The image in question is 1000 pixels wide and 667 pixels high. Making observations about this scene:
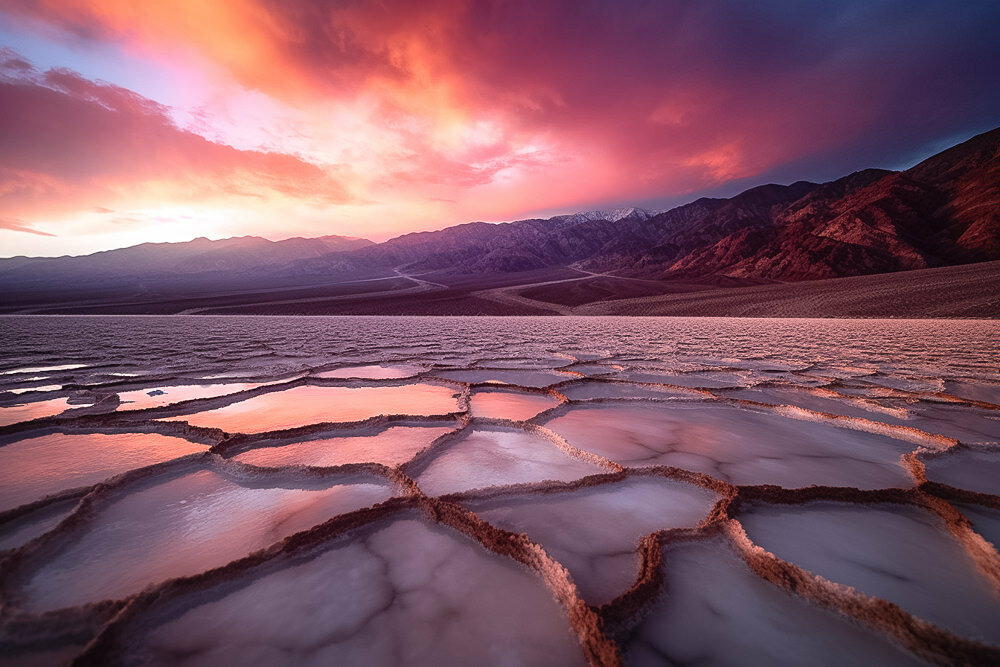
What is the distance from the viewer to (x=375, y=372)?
A: 12.7ft

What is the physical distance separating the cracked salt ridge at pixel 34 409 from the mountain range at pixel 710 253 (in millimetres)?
25181

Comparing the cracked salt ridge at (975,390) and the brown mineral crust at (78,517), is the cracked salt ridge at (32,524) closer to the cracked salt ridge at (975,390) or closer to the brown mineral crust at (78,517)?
the brown mineral crust at (78,517)

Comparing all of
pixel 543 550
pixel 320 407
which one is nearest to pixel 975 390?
pixel 543 550

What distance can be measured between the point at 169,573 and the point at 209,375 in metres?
3.35

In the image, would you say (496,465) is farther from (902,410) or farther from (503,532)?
(902,410)

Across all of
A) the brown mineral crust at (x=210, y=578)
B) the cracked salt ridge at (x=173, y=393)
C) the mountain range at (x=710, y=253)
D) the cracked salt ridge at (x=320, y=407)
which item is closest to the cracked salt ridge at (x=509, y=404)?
the cracked salt ridge at (x=320, y=407)

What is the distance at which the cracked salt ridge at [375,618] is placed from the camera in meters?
0.75

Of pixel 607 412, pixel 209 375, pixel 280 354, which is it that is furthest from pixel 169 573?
pixel 280 354

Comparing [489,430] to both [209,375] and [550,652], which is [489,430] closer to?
[550,652]

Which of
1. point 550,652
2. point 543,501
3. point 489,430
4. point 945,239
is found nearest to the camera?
point 550,652

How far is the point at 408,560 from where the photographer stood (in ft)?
3.36

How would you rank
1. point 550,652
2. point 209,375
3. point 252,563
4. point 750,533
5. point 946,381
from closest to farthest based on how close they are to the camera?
1. point 550,652
2. point 252,563
3. point 750,533
4. point 946,381
5. point 209,375

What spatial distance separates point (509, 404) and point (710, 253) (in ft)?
188

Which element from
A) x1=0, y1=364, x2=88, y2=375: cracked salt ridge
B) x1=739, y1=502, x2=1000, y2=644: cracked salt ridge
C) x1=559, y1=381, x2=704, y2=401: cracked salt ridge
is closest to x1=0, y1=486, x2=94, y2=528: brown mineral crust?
x1=739, y1=502, x2=1000, y2=644: cracked salt ridge
